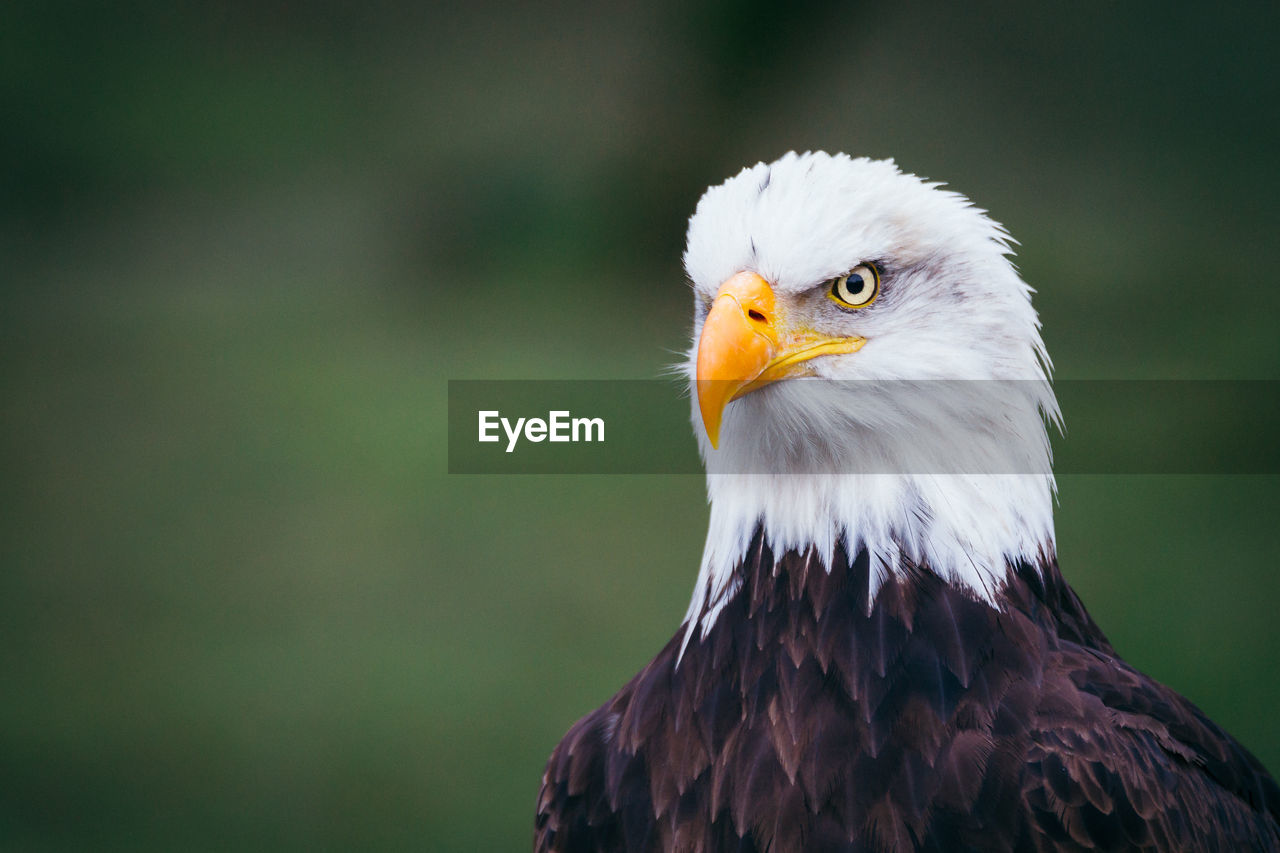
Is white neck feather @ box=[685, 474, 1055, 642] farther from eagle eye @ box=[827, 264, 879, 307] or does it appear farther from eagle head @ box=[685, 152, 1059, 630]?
eagle eye @ box=[827, 264, 879, 307]

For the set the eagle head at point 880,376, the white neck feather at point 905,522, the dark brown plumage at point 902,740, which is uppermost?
the eagle head at point 880,376

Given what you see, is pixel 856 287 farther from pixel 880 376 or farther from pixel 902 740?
pixel 902 740

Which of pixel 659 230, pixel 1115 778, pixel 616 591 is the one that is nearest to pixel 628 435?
pixel 616 591

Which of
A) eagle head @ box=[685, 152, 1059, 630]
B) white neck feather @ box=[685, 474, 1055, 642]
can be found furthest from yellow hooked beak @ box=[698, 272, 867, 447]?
white neck feather @ box=[685, 474, 1055, 642]

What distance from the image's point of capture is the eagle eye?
1566mm

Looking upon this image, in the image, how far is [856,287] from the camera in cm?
157

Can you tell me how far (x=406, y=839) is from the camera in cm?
359

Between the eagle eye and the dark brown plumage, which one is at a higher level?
the eagle eye

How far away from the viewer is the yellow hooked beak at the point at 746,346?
1.49 metres

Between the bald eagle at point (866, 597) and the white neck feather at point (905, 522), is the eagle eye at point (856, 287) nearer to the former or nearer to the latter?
the bald eagle at point (866, 597)

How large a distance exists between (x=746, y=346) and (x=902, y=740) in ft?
1.62

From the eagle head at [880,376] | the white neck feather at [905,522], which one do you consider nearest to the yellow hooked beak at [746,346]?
the eagle head at [880,376]

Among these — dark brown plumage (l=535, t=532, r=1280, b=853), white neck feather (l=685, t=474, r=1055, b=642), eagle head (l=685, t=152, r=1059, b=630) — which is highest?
eagle head (l=685, t=152, r=1059, b=630)

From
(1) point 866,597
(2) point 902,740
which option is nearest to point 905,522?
(1) point 866,597
